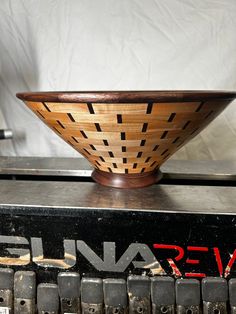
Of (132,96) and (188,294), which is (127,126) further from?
(188,294)

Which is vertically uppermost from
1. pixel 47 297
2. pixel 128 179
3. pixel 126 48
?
pixel 126 48

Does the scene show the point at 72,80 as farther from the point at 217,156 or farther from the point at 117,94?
the point at 117,94

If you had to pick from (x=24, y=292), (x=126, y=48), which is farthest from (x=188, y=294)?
(x=126, y=48)

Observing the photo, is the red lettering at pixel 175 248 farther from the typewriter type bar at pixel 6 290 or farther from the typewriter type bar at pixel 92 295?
the typewriter type bar at pixel 6 290

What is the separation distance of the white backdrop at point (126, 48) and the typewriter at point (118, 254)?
548 mm

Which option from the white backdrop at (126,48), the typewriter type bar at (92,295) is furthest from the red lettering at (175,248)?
the white backdrop at (126,48)

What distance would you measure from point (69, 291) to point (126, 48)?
→ 76 centimetres

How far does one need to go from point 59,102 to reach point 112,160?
14cm

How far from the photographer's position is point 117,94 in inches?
14.4

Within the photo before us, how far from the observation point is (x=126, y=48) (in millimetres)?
973

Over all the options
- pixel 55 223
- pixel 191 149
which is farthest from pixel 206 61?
pixel 55 223

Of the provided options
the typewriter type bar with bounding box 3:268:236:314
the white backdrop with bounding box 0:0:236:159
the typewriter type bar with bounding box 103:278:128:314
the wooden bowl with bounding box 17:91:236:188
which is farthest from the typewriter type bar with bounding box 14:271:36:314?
the white backdrop with bounding box 0:0:236:159

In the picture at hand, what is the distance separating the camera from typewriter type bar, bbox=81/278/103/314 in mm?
487

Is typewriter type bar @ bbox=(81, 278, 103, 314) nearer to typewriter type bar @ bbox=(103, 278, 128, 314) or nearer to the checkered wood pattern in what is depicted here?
typewriter type bar @ bbox=(103, 278, 128, 314)
